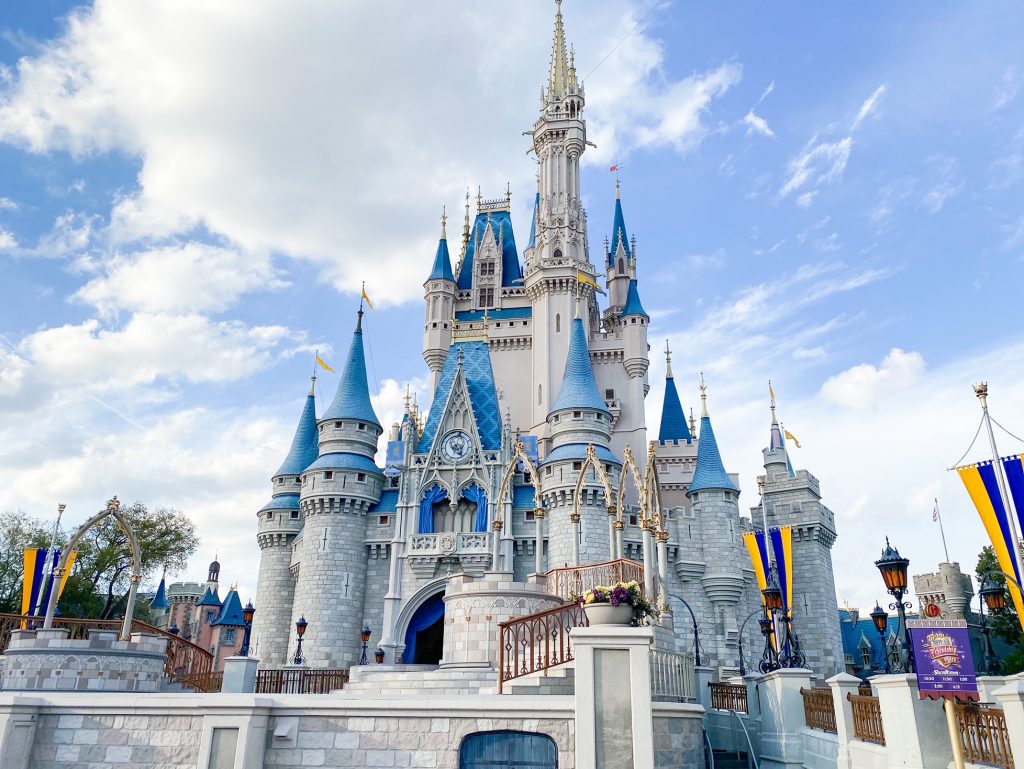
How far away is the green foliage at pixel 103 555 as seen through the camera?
1558 inches

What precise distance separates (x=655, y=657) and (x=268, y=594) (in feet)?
94.1

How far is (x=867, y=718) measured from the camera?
36.9 feet

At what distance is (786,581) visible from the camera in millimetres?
29031

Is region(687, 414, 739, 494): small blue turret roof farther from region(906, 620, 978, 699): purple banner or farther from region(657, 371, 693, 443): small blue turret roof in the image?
region(906, 620, 978, 699): purple banner

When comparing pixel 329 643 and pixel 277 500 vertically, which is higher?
pixel 277 500

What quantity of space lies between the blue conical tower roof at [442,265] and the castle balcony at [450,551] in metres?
18.4

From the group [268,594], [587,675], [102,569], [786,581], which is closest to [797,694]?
[587,675]

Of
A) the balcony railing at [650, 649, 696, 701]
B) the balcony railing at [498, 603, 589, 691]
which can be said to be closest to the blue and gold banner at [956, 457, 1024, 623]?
the balcony railing at [650, 649, 696, 701]

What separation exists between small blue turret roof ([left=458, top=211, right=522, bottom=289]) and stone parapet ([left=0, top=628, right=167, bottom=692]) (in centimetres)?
3446

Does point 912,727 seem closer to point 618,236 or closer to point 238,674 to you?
point 238,674

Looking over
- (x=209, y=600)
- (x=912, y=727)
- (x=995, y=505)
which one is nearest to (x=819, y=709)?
(x=912, y=727)

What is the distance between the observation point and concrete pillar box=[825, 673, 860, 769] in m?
11.7

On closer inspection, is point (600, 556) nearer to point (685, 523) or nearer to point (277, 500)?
point (685, 523)

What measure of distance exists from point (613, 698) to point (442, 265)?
39044mm
